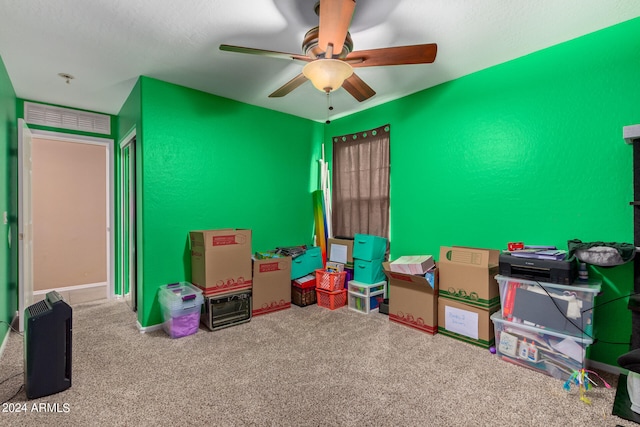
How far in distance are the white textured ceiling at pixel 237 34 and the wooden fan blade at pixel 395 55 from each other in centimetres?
33

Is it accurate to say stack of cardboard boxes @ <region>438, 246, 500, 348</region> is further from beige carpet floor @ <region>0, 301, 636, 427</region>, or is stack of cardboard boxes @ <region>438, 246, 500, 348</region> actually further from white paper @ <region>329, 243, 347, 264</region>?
white paper @ <region>329, 243, 347, 264</region>

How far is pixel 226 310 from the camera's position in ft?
10.0

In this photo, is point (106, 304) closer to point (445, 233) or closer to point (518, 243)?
point (445, 233)

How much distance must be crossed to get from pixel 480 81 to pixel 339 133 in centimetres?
190

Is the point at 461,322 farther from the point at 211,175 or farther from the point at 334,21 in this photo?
the point at 211,175

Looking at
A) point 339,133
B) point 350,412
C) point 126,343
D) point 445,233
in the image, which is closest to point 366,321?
point 445,233

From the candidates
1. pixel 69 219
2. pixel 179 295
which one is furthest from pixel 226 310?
pixel 69 219

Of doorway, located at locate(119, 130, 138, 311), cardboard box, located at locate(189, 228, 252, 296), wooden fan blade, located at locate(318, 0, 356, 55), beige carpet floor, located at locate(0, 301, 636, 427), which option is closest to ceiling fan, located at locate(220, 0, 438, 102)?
wooden fan blade, located at locate(318, 0, 356, 55)

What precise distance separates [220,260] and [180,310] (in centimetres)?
56

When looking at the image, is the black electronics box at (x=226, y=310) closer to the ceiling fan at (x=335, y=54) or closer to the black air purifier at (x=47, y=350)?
the black air purifier at (x=47, y=350)

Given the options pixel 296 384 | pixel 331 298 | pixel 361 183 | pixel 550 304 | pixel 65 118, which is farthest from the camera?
pixel 361 183

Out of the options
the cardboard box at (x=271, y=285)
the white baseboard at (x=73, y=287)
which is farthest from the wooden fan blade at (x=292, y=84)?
the white baseboard at (x=73, y=287)

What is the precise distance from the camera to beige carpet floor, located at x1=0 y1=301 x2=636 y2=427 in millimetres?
1708

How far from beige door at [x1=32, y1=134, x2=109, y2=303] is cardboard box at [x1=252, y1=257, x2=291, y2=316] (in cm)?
240
